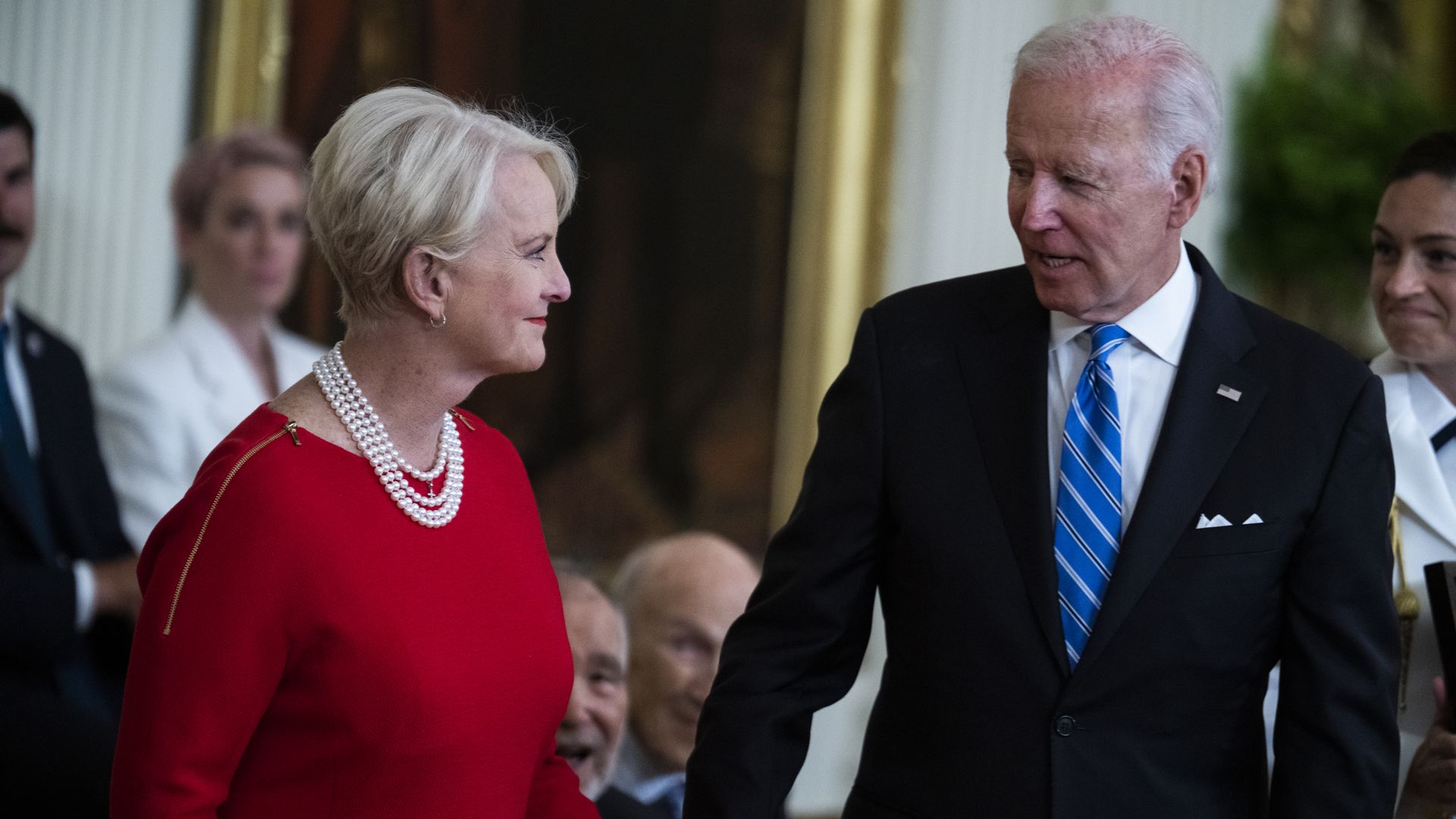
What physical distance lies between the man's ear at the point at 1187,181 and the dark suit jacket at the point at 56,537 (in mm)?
2633

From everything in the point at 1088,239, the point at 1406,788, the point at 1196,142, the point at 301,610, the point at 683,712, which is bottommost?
the point at 683,712

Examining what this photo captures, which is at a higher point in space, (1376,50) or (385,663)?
(1376,50)

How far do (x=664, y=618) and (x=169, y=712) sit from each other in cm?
202

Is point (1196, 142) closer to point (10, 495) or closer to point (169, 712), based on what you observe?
point (169, 712)

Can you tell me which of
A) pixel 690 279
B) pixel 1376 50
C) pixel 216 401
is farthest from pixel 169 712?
pixel 1376 50

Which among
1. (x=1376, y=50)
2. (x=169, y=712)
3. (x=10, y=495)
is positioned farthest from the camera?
(x=1376, y=50)

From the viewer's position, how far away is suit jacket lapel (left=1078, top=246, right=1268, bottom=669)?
2.18m

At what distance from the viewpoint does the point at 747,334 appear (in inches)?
262

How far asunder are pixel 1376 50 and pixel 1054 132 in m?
8.03

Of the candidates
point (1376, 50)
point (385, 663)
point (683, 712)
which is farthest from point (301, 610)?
point (1376, 50)

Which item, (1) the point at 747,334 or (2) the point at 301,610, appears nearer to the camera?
(2) the point at 301,610

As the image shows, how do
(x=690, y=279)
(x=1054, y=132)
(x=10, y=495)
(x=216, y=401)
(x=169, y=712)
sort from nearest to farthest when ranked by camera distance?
(x=169, y=712)
(x=1054, y=132)
(x=10, y=495)
(x=216, y=401)
(x=690, y=279)

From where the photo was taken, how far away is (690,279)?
6449 millimetres

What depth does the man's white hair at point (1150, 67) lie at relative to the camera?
2.26 metres
